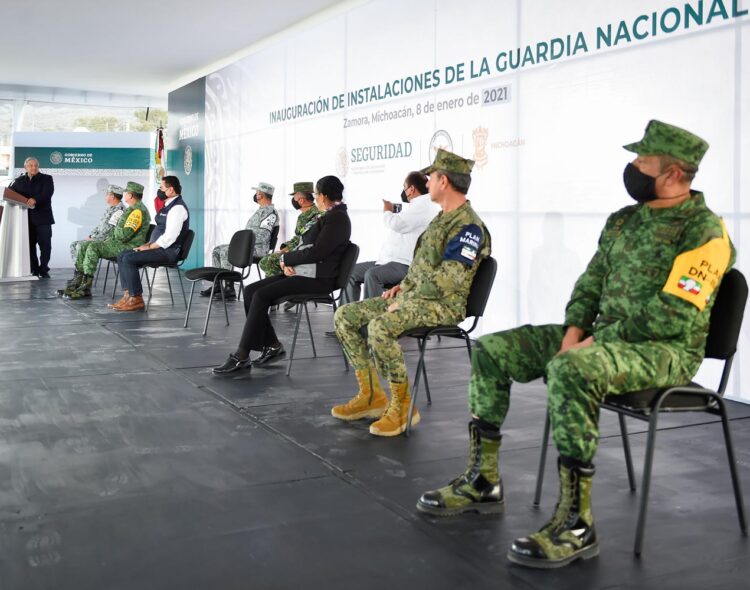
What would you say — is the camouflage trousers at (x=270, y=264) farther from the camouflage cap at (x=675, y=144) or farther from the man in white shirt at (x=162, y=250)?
the camouflage cap at (x=675, y=144)

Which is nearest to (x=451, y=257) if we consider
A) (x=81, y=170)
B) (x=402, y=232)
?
(x=402, y=232)

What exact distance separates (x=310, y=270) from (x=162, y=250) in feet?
11.6

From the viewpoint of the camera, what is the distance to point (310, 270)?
5.41 m

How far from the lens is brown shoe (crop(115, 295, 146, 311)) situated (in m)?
8.70

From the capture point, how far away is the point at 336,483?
328cm

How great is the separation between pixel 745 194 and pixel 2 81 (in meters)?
15.6

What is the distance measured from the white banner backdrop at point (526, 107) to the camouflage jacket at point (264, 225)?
0.80 metres

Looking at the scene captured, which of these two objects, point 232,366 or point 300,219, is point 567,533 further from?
point 300,219

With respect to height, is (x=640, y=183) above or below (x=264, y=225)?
above

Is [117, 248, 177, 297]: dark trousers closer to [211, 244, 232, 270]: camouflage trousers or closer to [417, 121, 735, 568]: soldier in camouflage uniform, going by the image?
[211, 244, 232, 270]: camouflage trousers

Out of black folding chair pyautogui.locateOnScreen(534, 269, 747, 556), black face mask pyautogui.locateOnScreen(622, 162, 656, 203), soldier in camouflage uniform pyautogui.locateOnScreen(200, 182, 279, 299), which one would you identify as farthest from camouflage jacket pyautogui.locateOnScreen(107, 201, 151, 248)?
black folding chair pyautogui.locateOnScreen(534, 269, 747, 556)

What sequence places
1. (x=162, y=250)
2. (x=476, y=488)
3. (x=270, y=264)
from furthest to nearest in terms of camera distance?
(x=162, y=250) → (x=270, y=264) → (x=476, y=488)

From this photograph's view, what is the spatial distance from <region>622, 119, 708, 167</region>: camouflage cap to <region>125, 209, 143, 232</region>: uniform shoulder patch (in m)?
7.35

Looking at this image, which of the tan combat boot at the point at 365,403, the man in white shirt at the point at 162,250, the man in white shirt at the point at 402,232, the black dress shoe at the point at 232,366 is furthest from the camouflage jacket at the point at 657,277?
the man in white shirt at the point at 162,250
